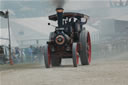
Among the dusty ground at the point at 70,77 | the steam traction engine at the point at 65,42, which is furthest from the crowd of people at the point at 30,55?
the dusty ground at the point at 70,77

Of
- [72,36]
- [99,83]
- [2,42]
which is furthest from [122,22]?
[99,83]

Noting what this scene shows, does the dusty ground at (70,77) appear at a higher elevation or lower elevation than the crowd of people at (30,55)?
higher

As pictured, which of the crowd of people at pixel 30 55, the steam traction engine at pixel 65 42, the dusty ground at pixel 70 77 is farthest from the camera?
the crowd of people at pixel 30 55

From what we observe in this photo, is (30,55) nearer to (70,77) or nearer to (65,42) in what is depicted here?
(65,42)

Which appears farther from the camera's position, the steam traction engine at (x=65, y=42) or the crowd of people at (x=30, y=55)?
the crowd of people at (x=30, y=55)

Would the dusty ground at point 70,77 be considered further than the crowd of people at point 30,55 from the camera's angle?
No

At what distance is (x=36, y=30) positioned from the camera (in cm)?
2470

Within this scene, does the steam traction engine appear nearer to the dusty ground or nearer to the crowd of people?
the dusty ground

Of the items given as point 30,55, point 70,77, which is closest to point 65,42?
point 70,77

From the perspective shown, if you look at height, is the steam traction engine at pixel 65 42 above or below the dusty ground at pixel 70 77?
above

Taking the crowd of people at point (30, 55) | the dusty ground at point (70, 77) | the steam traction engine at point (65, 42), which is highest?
the steam traction engine at point (65, 42)

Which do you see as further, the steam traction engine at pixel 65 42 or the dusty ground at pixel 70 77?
the steam traction engine at pixel 65 42

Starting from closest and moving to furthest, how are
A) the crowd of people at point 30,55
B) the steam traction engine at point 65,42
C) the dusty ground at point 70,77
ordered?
the dusty ground at point 70,77 → the steam traction engine at point 65,42 → the crowd of people at point 30,55

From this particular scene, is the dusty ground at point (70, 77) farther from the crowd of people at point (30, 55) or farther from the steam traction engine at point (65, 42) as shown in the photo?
the crowd of people at point (30, 55)
